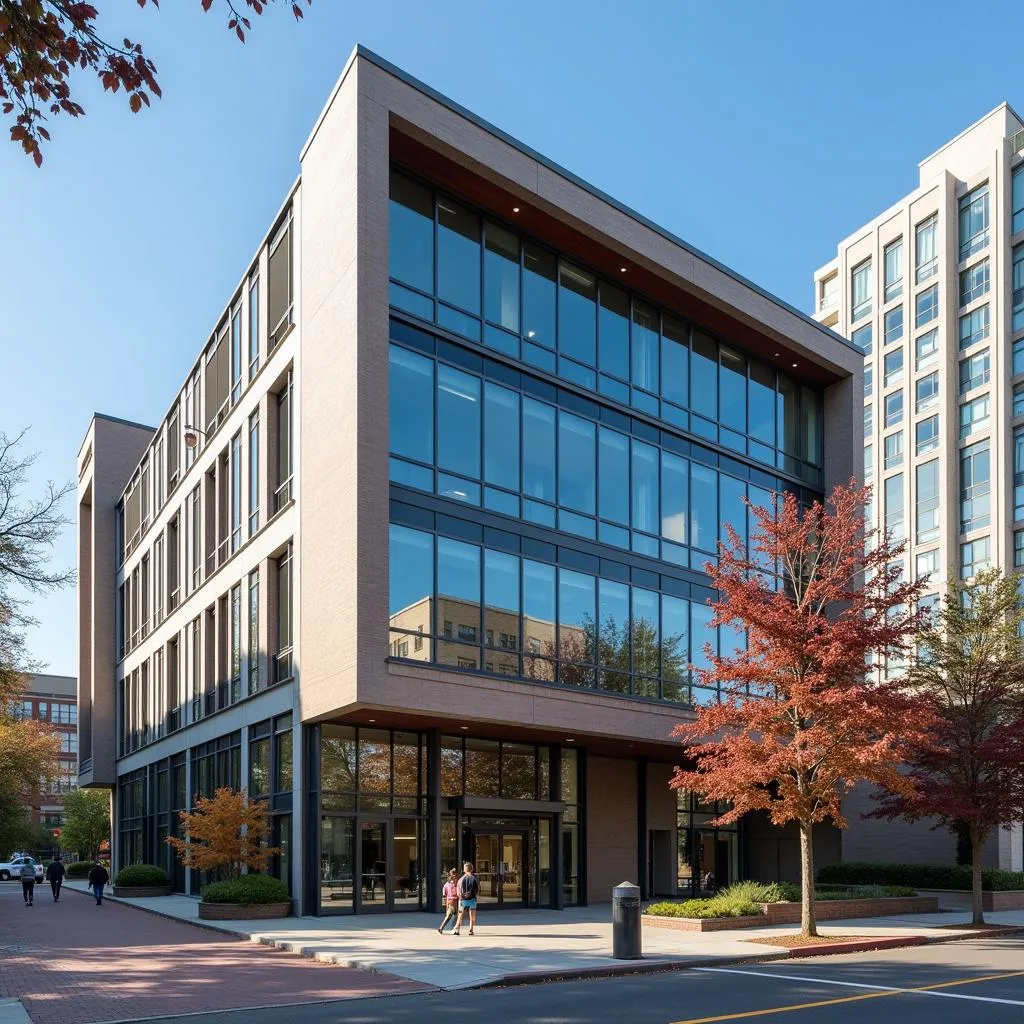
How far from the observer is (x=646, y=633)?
1297 inches

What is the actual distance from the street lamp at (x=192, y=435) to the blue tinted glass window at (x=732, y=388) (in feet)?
59.7

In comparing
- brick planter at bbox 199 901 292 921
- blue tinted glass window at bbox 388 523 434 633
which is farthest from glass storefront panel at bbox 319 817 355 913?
blue tinted glass window at bbox 388 523 434 633

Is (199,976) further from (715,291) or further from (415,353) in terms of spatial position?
(715,291)

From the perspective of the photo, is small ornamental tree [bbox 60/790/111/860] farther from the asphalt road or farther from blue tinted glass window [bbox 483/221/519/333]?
the asphalt road

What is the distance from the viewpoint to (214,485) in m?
40.2

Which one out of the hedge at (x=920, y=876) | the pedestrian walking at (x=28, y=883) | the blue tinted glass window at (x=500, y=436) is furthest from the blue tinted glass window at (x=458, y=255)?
the pedestrian walking at (x=28, y=883)

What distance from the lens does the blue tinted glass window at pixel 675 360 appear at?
1382 inches

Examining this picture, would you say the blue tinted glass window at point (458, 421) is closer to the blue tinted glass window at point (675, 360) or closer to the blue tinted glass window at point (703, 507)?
the blue tinted glass window at point (675, 360)

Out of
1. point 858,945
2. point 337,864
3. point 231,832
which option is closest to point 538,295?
point 337,864

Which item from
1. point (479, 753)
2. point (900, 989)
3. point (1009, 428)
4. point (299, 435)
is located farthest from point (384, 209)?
point (1009, 428)

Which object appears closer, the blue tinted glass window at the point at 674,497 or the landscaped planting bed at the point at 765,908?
the landscaped planting bed at the point at 765,908

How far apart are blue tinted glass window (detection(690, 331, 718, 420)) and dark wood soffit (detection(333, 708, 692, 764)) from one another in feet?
31.7

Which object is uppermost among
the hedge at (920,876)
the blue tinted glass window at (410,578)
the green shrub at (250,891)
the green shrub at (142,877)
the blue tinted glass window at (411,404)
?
the blue tinted glass window at (411,404)

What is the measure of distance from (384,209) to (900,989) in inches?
770
